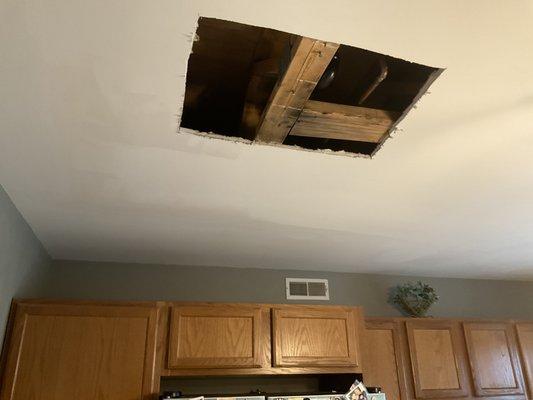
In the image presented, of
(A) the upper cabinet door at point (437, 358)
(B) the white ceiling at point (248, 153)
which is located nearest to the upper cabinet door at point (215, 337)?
(B) the white ceiling at point (248, 153)

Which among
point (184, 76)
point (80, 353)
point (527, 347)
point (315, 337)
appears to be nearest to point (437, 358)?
point (527, 347)

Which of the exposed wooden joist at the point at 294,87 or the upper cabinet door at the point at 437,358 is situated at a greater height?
the exposed wooden joist at the point at 294,87

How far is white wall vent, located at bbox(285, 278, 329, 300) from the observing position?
3191mm

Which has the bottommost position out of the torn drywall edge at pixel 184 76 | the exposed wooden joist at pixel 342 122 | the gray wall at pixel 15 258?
the gray wall at pixel 15 258

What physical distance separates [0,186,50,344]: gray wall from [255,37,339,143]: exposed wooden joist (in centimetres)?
127

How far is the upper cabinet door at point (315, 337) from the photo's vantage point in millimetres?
2557

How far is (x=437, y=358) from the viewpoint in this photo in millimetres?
2979

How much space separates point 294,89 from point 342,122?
0.28 m

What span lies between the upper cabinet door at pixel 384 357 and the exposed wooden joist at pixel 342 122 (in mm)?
1684

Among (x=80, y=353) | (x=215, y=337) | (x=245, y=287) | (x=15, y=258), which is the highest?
(x=245, y=287)

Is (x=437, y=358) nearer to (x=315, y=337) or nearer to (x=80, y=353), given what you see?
(x=315, y=337)

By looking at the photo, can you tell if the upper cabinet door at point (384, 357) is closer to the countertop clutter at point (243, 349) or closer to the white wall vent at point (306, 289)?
the countertop clutter at point (243, 349)

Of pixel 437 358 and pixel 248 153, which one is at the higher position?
pixel 248 153

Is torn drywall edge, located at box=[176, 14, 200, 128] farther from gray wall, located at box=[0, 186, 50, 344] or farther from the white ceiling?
gray wall, located at box=[0, 186, 50, 344]
